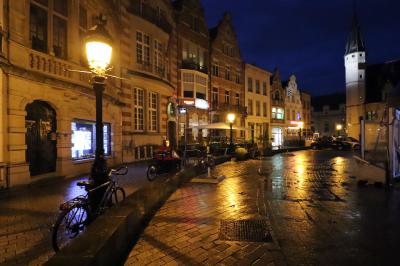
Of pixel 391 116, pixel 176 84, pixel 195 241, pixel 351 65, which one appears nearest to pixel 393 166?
pixel 391 116

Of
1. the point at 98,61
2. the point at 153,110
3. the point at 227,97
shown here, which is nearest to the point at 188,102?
the point at 153,110

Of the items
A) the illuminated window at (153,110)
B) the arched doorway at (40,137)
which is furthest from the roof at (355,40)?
the arched doorway at (40,137)

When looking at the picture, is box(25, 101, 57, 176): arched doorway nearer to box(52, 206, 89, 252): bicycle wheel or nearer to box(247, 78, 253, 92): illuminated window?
box(52, 206, 89, 252): bicycle wheel

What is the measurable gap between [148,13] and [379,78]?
145ft

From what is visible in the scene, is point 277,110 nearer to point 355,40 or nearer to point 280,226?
point 355,40

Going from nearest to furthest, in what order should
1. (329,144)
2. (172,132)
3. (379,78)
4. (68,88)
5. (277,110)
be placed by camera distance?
(68,88)
(172,132)
(329,144)
(277,110)
(379,78)

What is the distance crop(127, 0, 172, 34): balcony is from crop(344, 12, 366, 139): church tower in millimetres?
38714

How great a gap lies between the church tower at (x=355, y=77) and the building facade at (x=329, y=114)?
1767cm

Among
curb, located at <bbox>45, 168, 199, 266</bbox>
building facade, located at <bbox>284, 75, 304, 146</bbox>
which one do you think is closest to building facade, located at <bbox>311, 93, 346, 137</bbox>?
building facade, located at <bbox>284, 75, 304, 146</bbox>

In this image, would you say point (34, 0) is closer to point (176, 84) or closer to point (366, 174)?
point (366, 174)

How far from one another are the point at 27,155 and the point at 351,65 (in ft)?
167

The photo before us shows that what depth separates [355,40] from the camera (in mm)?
48750

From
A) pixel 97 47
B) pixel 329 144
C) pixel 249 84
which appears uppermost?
pixel 249 84

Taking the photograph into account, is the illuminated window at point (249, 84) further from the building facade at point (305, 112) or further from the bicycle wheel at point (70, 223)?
the bicycle wheel at point (70, 223)
